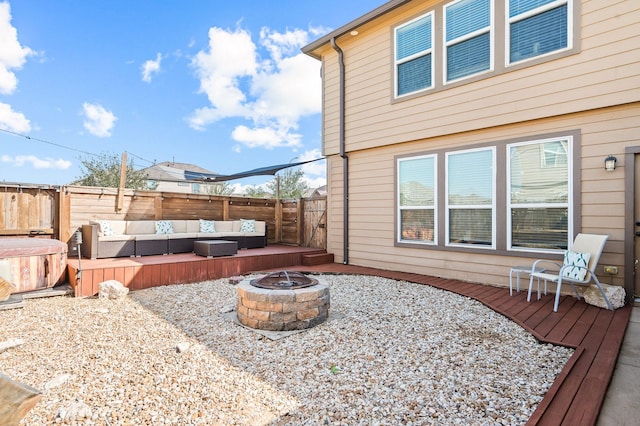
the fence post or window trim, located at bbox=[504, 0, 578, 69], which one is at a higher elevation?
window trim, located at bbox=[504, 0, 578, 69]

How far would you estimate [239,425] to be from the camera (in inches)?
73.9

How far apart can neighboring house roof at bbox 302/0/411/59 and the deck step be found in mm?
4610

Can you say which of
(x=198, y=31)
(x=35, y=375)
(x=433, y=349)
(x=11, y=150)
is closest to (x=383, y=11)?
(x=433, y=349)

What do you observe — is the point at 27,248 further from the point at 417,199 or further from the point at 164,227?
the point at 417,199

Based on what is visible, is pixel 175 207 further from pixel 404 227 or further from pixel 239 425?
pixel 239 425

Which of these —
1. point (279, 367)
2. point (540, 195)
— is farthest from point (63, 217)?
point (540, 195)

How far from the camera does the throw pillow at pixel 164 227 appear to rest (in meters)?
7.39

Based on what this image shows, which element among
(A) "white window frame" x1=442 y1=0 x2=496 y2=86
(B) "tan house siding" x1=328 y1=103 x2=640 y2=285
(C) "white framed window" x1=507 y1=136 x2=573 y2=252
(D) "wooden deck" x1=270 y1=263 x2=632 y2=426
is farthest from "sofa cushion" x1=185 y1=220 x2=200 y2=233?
(C) "white framed window" x1=507 y1=136 x2=573 y2=252

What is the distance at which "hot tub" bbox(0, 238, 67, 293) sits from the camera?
14.3 feet

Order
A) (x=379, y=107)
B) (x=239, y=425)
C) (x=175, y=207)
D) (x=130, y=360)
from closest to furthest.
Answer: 1. (x=239, y=425)
2. (x=130, y=360)
3. (x=379, y=107)
4. (x=175, y=207)

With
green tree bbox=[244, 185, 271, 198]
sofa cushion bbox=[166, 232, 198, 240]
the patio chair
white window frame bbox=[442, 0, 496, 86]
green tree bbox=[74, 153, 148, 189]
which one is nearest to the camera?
the patio chair

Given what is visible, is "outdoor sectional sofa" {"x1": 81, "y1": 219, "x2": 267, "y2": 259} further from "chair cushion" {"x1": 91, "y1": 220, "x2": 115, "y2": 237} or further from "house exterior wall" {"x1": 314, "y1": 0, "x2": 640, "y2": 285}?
"house exterior wall" {"x1": 314, "y1": 0, "x2": 640, "y2": 285}

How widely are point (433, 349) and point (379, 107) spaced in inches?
194

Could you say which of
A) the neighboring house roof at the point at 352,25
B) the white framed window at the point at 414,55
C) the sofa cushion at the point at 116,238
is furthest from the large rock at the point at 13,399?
the neighboring house roof at the point at 352,25
